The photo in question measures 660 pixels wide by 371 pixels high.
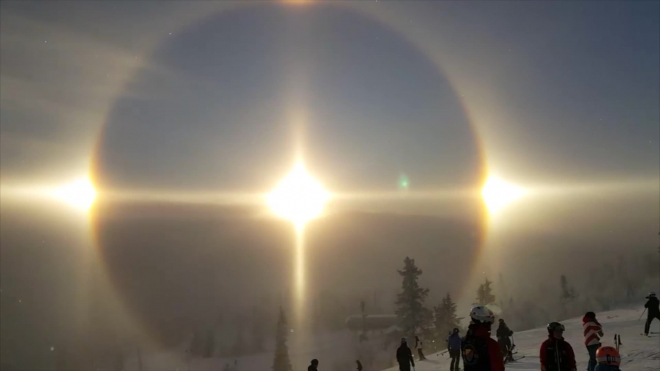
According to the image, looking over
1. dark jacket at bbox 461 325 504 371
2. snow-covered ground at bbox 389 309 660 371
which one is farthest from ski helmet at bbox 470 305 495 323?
snow-covered ground at bbox 389 309 660 371

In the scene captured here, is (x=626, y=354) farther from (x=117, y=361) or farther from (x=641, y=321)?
(x=117, y=361)


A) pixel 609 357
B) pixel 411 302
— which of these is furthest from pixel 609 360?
pixel 411 302

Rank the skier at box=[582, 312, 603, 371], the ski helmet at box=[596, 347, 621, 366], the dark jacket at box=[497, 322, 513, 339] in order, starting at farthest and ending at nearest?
the dark jacket at box=[497, 322, 513, 339]
the skier at box=[582, 312, 603, 371]
the ski helmet at box=[596, 347, 621, 366]

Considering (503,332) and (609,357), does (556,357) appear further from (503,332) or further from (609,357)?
(503,332)

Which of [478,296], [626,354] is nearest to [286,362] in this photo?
[478,296]

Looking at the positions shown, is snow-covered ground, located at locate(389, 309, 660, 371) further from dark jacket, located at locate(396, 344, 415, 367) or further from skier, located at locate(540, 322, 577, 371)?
skier, located at locate(540, 322, 577, 371)

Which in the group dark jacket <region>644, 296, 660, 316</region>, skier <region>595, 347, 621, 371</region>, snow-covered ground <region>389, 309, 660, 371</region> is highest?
skier <region>595, 347, 621, 371</region>
